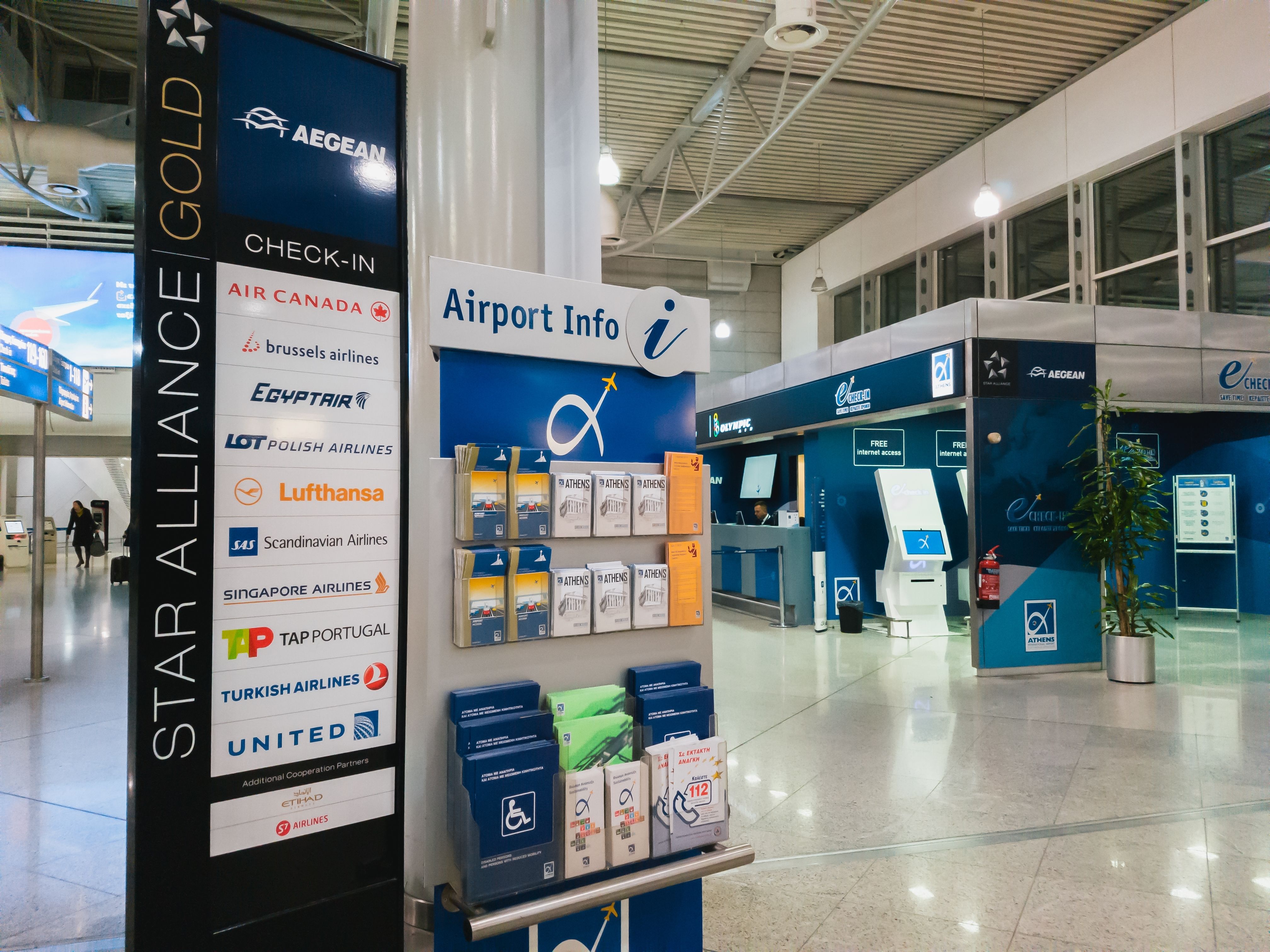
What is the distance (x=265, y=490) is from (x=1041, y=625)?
20.2 ft

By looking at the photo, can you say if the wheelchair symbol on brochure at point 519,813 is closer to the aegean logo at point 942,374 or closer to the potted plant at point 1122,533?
the potted plant at point 1122,533

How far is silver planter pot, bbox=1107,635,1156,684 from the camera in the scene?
19.1 feet

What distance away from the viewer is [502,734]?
188 cm

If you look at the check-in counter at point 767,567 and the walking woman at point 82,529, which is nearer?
the check-in counter at point 767,567

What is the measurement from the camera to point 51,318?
10164 millimetres

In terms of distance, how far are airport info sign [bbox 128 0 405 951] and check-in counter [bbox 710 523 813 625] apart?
21.8ft

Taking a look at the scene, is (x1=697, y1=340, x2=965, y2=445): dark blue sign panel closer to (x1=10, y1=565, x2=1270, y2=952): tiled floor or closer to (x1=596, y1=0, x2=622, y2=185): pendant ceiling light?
(x1=10, y1=565, x2=1270, y2=952): tiled floor

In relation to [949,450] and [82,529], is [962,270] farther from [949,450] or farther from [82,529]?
[82,529]

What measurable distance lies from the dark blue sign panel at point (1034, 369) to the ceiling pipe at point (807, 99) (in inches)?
111

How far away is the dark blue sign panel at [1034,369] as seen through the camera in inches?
245

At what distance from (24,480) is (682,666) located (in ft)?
76.7

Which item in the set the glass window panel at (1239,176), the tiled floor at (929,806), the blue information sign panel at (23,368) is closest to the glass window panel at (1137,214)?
the glass window panel at (1239,176)

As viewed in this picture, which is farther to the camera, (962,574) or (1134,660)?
(962,574)

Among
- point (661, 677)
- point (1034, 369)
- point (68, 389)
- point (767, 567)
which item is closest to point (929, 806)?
point (661, 677)
